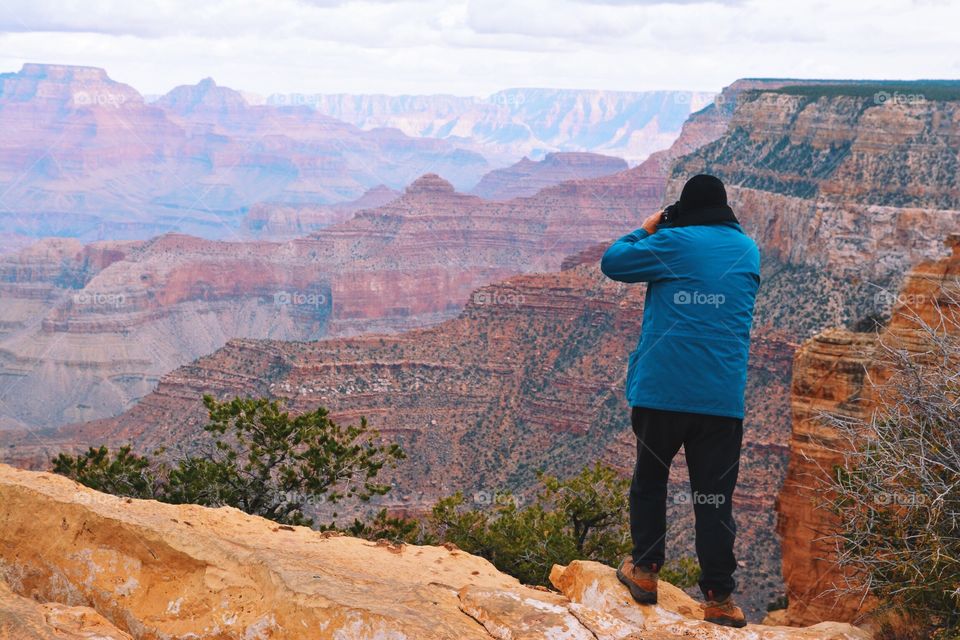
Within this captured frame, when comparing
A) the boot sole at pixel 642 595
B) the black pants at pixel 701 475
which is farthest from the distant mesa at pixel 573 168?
the boot sole at pixel 642 595

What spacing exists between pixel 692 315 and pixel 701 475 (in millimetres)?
1081

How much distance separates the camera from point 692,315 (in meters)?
6.58

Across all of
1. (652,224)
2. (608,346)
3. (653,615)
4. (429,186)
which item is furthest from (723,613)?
(429,186)

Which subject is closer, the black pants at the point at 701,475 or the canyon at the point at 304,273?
the black pants at the point at 701,475

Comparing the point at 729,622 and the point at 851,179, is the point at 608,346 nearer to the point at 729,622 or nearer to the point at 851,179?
the point at 851,179

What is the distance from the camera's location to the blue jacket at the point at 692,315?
6.54m

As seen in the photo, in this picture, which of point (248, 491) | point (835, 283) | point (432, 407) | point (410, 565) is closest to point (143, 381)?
point (432, 407)

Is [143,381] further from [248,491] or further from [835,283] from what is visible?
[248,491]

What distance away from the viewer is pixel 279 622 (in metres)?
5.81

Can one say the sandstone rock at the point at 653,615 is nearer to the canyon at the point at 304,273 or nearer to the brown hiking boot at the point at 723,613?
the brown hiking boot at the point at 723,613

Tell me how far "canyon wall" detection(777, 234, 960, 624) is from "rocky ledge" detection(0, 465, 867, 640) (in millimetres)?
6558

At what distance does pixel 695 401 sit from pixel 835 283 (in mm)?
40180

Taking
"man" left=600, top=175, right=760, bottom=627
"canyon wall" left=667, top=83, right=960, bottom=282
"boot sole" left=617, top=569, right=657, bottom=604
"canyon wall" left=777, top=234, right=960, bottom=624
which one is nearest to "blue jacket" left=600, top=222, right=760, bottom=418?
"man" left=600, top=175, right=760, bottom=627

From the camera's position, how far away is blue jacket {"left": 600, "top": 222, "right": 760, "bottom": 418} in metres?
6.54
